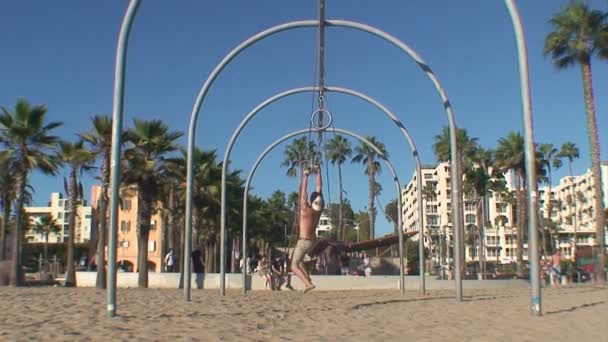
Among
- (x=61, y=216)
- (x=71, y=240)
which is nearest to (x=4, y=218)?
(x=71, y=240)

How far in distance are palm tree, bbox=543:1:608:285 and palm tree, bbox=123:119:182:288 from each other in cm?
1705

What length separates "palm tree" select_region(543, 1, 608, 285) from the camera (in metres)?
27.8

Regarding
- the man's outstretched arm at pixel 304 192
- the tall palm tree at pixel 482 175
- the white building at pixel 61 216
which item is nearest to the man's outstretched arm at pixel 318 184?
the man's outstretched arm at pixel 304 192

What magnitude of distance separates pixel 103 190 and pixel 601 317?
715 inches

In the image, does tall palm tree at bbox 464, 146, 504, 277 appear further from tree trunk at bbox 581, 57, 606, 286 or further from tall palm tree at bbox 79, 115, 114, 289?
tall palm tree at bbox 79, 115, 114, 289

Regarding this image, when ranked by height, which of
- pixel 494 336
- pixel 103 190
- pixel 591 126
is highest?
pixel 591 126

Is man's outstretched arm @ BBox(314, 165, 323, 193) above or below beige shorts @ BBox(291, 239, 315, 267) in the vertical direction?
above

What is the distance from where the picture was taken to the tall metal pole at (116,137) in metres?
9.45

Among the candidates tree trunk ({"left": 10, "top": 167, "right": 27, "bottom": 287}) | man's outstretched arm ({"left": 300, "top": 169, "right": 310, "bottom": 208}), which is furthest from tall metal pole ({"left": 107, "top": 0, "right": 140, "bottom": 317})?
tree trunk ({"left": 10, "top": 167, "right": 27, "bottom": 287})

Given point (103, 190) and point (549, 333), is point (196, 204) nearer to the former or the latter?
point (103, 190)

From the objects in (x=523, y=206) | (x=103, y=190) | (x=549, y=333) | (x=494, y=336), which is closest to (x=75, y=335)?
(x=494, y=336)

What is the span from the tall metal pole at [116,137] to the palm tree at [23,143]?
637 inches

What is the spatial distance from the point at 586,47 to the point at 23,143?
76.1 feet

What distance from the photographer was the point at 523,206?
42.8 meters
